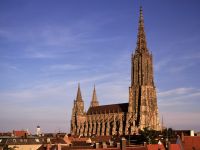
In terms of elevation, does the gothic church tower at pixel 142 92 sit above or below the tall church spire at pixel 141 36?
below

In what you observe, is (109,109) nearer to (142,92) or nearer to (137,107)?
(137,107)

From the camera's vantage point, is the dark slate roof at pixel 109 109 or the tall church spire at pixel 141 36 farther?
the dark slate roof at pixel 109 109

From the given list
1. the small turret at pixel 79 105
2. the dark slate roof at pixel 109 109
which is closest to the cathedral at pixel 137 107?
the dark slate roof at pixel 109 109

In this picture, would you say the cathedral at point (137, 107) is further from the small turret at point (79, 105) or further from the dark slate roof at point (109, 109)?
the small turret at point (79, 105)

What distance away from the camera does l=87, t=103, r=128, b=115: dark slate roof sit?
171 meters

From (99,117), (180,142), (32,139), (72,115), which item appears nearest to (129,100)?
(99,117)

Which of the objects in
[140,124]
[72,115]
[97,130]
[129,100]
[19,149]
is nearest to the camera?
[19,149]

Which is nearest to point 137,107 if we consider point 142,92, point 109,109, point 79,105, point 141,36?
point 142,92

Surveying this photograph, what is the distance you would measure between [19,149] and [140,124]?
70931mm

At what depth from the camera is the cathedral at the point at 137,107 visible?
154 metres

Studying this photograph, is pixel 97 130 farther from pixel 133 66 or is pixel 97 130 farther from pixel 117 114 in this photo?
pixel 133 66

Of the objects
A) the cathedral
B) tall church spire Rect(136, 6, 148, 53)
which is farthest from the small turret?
tall church spire Rect(136, 6, 148, 53)

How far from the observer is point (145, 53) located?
6432 inches

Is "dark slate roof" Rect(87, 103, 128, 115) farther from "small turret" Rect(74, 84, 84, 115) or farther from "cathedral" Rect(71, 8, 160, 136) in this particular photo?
"small turret" Rect(74, 84, 84, 115)
